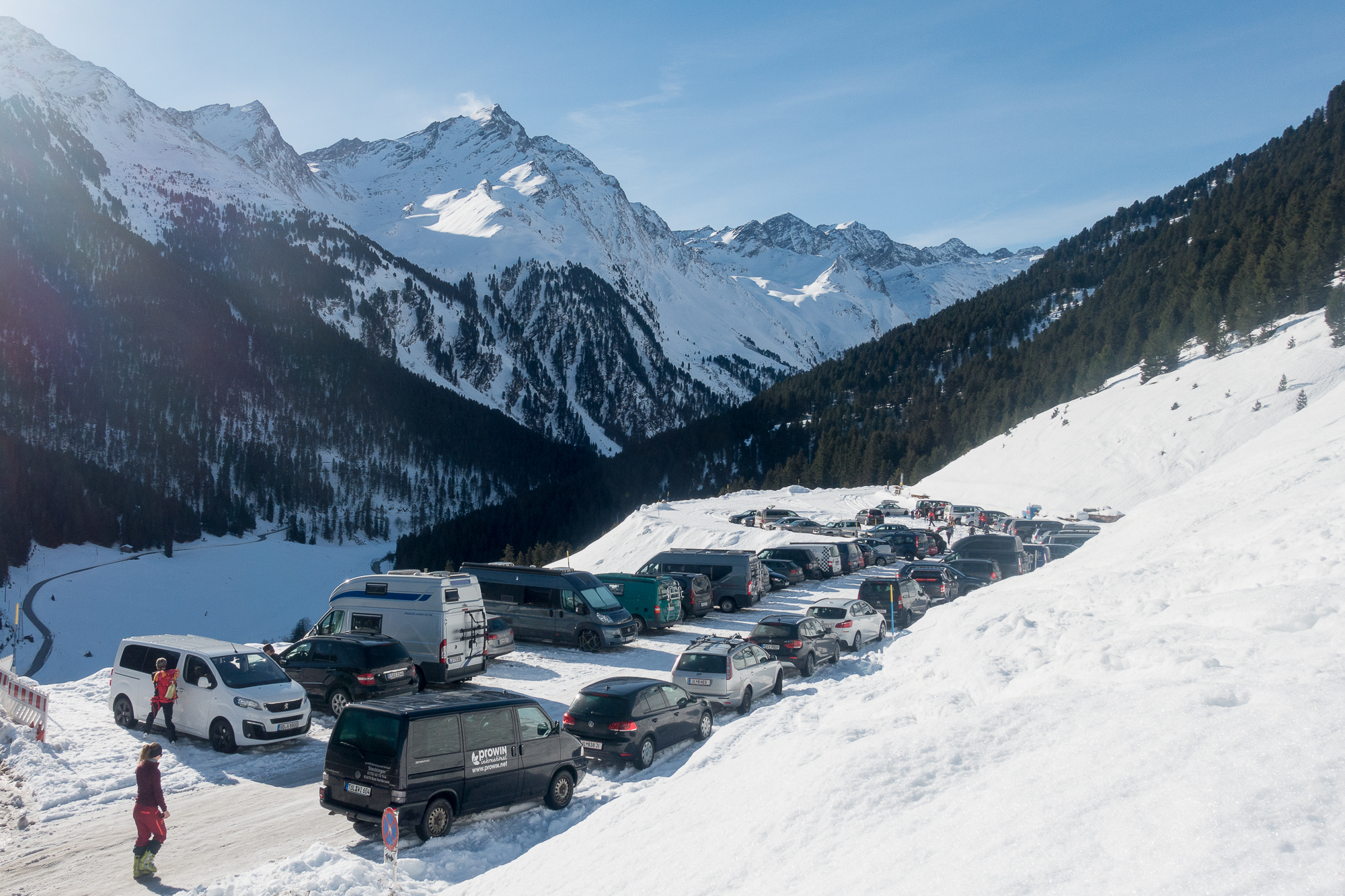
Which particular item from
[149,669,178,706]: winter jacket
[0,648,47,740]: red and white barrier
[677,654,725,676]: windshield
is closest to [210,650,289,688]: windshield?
[149,669,178,706]: winter jacket

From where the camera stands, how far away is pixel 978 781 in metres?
6.63

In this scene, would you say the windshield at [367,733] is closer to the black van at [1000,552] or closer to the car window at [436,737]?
the car window at [436,737]

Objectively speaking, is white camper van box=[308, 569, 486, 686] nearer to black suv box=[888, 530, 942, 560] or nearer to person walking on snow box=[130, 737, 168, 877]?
person walking on snow box=[130, 737, 168, 877]

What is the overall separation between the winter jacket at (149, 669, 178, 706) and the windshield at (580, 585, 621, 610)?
11143 mm

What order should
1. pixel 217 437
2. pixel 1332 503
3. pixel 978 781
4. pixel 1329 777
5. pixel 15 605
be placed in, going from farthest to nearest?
1. pixel 217 437
2. pixel 15 605
3. pixel 1332 503
4. pixel 978 781
5. pixel 1329 777

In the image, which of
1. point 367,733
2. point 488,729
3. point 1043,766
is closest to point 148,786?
point 367,733

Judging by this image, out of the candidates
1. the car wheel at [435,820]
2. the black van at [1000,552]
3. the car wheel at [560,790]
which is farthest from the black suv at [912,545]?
the car wheel at [435,820]

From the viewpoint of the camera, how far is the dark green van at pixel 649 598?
82.5 ft

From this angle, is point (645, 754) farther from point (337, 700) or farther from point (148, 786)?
point (337, 700)

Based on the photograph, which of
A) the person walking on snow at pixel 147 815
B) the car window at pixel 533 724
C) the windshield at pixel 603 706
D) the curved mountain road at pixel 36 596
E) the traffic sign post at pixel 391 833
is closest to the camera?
the traffic sign post at pixel 391 833

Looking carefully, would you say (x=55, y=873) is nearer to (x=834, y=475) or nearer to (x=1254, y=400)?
(x=1254, y=400)

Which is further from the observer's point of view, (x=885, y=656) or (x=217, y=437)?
(x=217, y=437)

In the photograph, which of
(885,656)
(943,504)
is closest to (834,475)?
(943,504)

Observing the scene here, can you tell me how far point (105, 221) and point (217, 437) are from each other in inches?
3279
